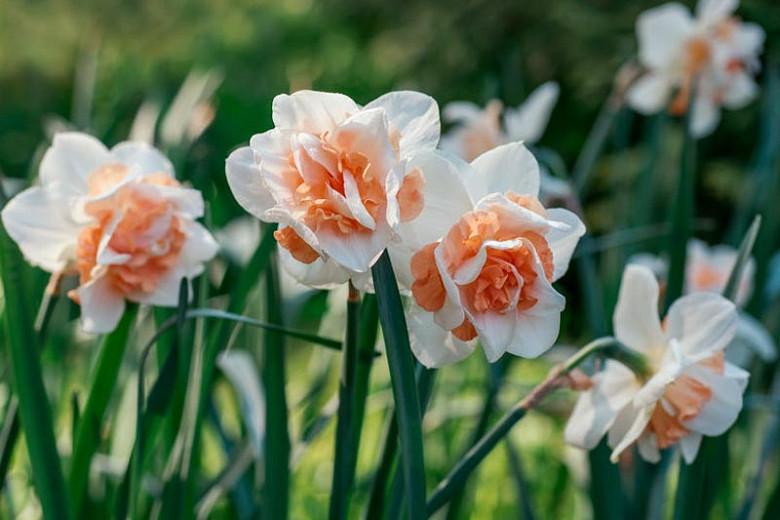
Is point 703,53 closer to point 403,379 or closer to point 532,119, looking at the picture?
point 532,119

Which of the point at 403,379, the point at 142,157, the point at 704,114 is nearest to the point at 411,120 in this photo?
the point at 403,379

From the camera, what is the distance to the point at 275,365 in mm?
883

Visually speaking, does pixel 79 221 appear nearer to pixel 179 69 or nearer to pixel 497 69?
pixel 497 69

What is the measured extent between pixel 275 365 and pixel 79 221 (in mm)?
224

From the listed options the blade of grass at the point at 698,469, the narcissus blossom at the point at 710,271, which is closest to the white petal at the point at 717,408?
the blade of grass at the point at 698,469

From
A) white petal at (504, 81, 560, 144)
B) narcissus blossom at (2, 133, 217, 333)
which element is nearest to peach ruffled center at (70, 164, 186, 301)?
narcissus blossom at (2, 133, 217, 333)

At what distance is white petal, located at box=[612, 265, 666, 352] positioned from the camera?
886 mm

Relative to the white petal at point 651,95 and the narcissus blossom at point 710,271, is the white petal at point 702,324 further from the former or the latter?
the white petal at point 651,95

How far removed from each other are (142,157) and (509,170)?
42 cm

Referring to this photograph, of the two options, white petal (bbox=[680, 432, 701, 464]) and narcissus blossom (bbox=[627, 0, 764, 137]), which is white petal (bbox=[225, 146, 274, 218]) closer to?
white petal (bbox=[680, 432, 701, 464])

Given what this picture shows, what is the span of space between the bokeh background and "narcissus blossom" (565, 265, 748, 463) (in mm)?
256

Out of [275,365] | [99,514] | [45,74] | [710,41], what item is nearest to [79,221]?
[275,365]

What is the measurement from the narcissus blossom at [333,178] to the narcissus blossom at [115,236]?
25cm

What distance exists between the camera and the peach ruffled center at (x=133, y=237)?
90 centimetres
